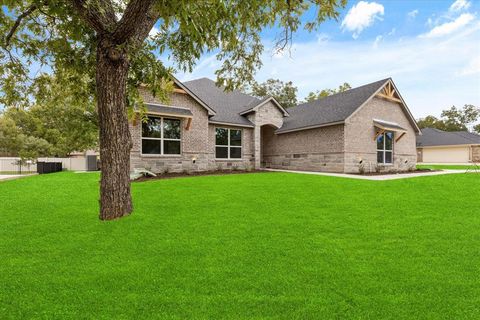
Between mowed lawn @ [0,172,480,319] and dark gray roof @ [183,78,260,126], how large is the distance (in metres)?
12.0

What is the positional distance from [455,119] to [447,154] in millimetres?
32248

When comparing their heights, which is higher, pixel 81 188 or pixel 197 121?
pixel 197 121

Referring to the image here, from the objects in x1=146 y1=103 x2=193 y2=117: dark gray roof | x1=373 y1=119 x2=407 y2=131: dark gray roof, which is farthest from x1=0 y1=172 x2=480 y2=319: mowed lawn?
x1=373 y1=119 x2=407 y2=131: dark gray roof

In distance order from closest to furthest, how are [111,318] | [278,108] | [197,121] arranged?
[111,318] → [197,121] → [278,108]

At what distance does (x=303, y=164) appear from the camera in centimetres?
1900

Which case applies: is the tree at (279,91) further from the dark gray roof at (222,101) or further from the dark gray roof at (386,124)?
the dark gray roof at (386,124)

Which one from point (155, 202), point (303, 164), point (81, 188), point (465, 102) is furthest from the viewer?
point (465, 102)

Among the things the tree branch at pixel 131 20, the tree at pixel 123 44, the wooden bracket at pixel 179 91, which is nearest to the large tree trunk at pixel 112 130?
the tree at pixel 123 44

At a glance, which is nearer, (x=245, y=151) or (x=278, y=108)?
(x=245, y=151)

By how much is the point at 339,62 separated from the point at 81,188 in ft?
54.5

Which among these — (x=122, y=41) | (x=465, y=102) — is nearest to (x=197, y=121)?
(x=122, y=41)

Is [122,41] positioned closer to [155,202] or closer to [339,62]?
[155,202]

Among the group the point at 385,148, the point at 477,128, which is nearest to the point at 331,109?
the point at 385,148

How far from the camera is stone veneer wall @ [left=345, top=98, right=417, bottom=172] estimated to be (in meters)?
16.7
